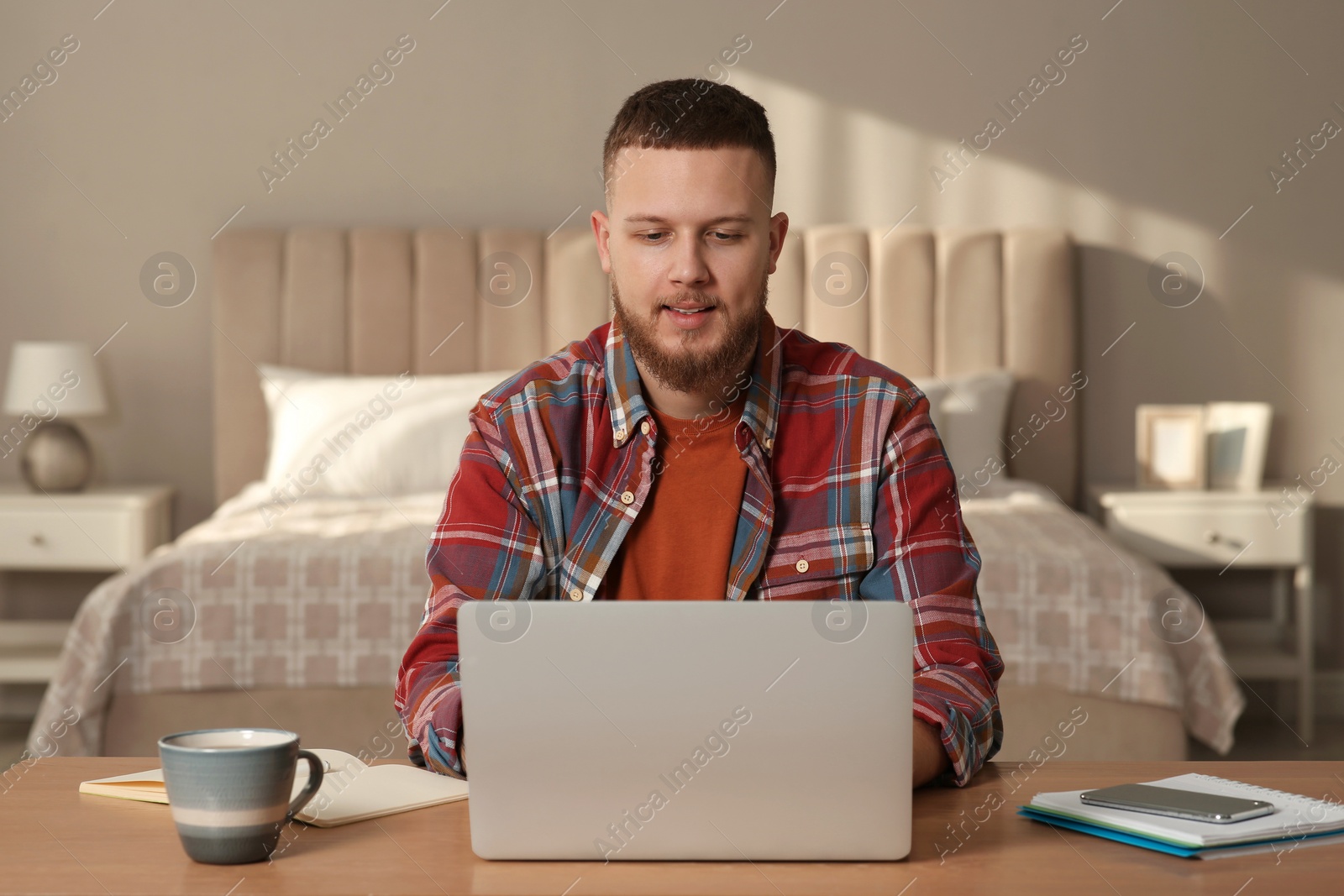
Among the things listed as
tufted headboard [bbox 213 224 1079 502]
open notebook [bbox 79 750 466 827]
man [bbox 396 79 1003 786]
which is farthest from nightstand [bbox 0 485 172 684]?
open notebook [bbox 79 750 466 827]

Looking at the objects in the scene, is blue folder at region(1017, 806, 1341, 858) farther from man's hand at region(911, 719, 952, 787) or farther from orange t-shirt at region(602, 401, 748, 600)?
orange t-shirt at region(602, 401, 748, 600)

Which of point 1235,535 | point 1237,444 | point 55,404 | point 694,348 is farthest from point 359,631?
point 1237,444

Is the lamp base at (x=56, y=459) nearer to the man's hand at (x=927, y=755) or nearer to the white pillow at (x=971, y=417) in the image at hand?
the white pillow at (x=971, y=417)

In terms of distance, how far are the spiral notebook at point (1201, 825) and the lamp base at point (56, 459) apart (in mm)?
3217

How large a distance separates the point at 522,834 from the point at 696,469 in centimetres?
63

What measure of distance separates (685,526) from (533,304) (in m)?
2.57

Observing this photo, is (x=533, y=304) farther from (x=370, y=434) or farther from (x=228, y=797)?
(x=228, y=797)

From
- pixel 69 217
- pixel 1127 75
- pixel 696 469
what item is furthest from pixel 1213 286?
pixel 69 217

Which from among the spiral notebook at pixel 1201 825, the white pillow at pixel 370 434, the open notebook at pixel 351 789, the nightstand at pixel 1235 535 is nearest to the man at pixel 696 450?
the open notebook at pixel 351 789

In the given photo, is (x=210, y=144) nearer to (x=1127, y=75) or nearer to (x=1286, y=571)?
(x=1127, y=75)

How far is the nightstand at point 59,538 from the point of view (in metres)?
3.40

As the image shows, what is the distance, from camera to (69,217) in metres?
3.80

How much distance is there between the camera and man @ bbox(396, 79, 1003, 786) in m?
1.32

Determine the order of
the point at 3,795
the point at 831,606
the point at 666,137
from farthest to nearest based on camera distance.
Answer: the point at 666,137, the point at 3,795, the point at 831,606
